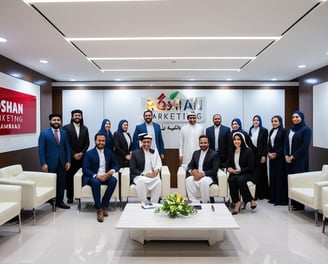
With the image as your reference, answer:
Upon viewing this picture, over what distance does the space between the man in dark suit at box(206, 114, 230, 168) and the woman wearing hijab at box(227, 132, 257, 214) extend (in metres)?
0.96

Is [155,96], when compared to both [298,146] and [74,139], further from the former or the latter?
[298,146]

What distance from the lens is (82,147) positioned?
21.4ft

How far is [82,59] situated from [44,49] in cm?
79

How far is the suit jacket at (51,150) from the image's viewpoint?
18.8 ft

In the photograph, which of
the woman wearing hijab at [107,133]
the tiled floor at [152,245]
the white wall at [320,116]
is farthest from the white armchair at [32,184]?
the white wall at [320,116]

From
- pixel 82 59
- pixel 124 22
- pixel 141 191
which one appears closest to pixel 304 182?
pixel 141 191

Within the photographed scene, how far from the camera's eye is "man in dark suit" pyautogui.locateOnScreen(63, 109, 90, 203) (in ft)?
21.0

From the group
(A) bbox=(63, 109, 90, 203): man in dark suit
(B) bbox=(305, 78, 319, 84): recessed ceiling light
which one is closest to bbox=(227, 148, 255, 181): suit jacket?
(B) bbox=(305, 78, 319, 84): recessed ceiling light

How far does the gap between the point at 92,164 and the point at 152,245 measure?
213 centimetres

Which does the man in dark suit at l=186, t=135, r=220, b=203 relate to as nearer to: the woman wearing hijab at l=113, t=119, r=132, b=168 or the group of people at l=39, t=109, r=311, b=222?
the group of people at l=39, t=109, r=311, b=222

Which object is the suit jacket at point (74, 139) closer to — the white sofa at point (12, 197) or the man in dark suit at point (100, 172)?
the man in dark suit at point (100, 172)

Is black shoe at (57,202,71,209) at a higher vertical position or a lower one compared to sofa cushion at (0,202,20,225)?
lower

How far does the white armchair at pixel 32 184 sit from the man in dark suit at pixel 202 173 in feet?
7.62

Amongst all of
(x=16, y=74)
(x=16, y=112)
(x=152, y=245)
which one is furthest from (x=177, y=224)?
(x=16, y=74)
